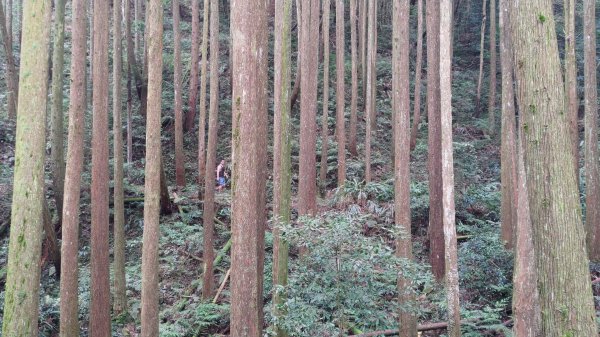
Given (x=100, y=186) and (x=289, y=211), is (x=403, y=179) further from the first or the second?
(x=100, y=186)

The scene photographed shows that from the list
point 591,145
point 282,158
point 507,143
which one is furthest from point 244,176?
point 591,145

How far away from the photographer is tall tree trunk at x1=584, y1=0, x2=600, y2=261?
36.1ft

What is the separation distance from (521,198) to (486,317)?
2543 mm

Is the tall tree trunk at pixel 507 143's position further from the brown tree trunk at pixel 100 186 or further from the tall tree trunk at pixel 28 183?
the tall tree trunk at pixel 28 183

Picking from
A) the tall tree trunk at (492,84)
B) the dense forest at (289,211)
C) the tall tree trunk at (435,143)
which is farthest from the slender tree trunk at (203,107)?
the tall tree trunk at (492,84)

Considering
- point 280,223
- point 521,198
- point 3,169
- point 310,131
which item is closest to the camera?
point 280,223

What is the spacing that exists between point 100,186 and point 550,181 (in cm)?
638

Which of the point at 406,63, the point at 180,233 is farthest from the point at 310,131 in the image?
the point at 180,233

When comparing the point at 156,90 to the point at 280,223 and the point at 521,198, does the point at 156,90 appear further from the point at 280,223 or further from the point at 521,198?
the point at 521,198

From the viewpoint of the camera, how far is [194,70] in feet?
56.3

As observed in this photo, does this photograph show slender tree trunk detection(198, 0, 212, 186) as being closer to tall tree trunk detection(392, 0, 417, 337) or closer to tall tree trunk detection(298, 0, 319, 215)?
tall tree trunk detection(298, 0, 319, 215)

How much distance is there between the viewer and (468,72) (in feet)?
92.8

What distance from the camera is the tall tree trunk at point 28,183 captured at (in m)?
4.35

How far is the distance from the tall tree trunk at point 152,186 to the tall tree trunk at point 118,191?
2802mm
